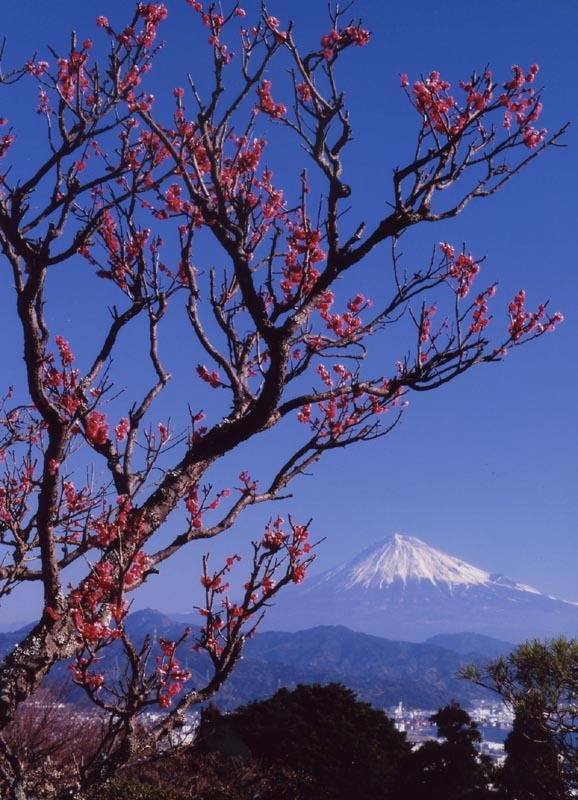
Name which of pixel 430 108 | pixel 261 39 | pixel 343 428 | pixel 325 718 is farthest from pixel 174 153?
pixel 325 718

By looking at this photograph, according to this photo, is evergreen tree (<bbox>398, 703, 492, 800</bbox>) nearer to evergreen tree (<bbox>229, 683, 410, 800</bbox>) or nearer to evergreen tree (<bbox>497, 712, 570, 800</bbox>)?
evergreen tree (<bbox>229, 683, 410, 800</bbox>)

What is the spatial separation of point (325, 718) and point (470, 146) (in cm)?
2012

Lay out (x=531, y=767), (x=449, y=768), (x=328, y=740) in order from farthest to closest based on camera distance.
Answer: (x=449, y=768) → (x=328, y=740) → (x=531, y=767)

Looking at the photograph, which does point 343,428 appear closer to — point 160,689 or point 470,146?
point 470,146

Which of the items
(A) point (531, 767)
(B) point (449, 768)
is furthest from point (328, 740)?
(A) point (531, 767)

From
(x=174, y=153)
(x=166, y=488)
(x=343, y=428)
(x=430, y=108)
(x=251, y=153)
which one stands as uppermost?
(x=251, y=153)

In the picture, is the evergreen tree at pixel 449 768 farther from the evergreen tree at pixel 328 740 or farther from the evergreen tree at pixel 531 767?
the evergreen tree at pixel 531 767

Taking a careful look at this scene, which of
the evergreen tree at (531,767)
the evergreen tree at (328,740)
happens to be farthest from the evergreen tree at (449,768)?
the evergreen tree at (531,767)

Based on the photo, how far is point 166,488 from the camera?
515cm

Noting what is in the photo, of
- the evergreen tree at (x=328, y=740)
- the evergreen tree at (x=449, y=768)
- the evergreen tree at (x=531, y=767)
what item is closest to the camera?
the evergreen tree at (x=531, y=767)

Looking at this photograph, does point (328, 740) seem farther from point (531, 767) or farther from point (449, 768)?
point (531, 767)

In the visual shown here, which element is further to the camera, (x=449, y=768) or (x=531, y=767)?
(x=449, y=768)

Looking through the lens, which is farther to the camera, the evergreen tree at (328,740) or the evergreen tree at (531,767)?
the evergreen tree at (328,740)

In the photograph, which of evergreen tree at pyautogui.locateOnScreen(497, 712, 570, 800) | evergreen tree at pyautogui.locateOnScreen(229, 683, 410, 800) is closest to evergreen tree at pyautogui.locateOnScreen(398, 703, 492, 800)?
evergreen tree at pyautogui.locateOnScreen(229, 683, 410, 800)
